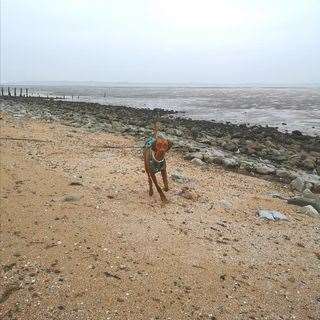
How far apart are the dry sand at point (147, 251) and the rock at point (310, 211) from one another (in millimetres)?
220

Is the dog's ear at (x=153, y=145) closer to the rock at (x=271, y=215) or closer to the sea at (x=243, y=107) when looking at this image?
the rock at (x=271, y=215)

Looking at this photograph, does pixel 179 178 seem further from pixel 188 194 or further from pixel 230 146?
pixel 230 146

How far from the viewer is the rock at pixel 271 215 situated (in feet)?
28.1

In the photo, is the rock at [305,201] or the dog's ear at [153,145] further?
the rock at [305,201]

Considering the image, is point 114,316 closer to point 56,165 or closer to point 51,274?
point 51,274

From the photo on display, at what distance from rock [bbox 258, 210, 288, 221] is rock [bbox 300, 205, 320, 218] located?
0.78m

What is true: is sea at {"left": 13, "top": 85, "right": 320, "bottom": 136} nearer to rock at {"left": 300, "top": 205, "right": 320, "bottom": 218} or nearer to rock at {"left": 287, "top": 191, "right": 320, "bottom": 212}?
rock at {"left": 287, "top": 191, "right": 320, "bottom": 212}

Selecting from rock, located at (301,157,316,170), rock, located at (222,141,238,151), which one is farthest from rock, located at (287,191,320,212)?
rock, located at (222,141,238,151)

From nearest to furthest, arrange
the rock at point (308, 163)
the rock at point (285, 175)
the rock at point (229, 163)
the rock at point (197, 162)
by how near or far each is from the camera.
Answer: the rock at point (285, 175) < the rock at point (197, 162) < the rock at point (229, 163) < the rock at point (308, 163)

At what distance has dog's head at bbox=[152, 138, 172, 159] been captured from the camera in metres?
9.00

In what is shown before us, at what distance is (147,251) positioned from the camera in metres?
6.86

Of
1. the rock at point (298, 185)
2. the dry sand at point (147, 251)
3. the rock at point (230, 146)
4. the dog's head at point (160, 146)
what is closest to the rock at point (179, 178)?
the dry sand at point (147, 251)

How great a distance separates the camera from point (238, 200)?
32.1ft

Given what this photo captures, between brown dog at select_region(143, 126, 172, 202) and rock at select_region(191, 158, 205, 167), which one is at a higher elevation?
brown dog at select_region(143, 126, 172, 202)
